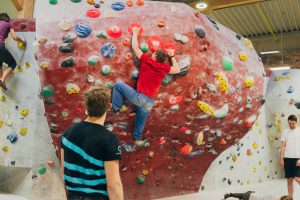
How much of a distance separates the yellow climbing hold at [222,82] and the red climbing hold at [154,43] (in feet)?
3.01

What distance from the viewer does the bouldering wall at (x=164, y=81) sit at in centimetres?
379

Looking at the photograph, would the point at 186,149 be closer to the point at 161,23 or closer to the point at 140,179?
the point at 140,179

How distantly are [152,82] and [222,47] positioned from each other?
3.94ft

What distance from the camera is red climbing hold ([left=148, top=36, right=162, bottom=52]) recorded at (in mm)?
3904

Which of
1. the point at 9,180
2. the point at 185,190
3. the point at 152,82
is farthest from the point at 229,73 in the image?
the point at 9,180

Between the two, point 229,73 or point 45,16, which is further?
point 229,73

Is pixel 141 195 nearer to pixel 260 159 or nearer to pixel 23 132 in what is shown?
pixel 23 132

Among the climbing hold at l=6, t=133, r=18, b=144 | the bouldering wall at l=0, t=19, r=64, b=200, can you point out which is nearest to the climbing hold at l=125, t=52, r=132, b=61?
the bouldering wall at l=0, t=19, r=64, b=200

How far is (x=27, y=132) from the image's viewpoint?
421cm

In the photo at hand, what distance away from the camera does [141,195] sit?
14.7 feet

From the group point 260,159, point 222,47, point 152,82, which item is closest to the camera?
point 152,82

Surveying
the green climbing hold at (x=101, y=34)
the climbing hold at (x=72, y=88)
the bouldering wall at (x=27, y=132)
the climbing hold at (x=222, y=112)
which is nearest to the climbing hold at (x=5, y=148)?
the bouldering wall at (x=27, y=132)

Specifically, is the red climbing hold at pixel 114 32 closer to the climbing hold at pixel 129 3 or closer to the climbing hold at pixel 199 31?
the climbing hold at pixel 129 3

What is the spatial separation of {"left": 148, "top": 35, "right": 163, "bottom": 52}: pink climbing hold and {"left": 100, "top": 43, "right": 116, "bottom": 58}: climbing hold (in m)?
0.42
